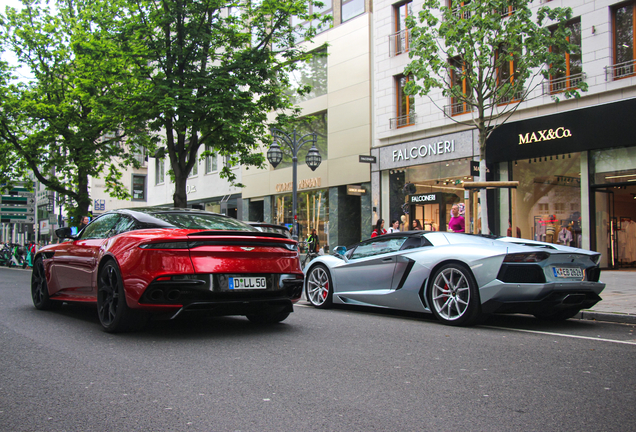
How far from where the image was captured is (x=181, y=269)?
210 inches

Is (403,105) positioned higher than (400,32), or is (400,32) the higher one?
(400,32)

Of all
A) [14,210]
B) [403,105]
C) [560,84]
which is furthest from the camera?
[14,210]

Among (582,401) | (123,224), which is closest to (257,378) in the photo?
(582,401)

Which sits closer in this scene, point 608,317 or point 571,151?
point 608,317


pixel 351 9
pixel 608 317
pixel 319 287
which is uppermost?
pixel 351 9

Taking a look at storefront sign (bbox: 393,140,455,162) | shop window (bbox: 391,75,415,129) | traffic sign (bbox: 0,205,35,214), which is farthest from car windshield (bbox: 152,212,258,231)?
traffic sign (bbox: 0,205,35,214)

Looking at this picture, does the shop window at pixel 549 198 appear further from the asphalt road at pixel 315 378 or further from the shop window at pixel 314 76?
the shop window at pixel 314 76

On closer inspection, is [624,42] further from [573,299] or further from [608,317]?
[573,299]

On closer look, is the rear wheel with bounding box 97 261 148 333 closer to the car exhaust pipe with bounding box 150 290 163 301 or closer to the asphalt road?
the asphalt road

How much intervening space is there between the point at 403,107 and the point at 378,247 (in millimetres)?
14590

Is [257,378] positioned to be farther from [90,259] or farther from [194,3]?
[194,3]

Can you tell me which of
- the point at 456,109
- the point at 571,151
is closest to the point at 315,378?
the point at 571,151

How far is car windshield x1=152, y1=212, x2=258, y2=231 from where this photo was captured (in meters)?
6.11

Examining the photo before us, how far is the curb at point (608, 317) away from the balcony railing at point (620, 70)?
998 centimetres
